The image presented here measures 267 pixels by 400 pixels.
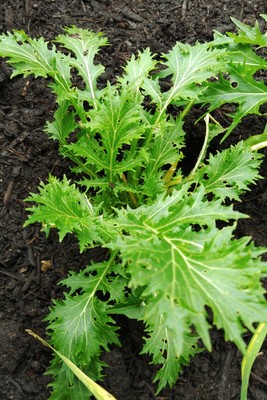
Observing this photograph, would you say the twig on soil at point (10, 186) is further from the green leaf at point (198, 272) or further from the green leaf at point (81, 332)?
the green leaf at point (198, 272)

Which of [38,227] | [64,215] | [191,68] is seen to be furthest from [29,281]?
[191,68]

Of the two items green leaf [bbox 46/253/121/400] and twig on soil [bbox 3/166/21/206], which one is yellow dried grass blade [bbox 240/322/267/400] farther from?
twig on soil [bbox 3/166/21/206]

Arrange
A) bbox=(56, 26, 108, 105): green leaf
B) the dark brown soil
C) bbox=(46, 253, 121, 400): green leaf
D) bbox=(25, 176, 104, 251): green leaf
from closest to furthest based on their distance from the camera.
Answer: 1. bbox=(25, 176, 104, 251): green leaf
2. bbox=(46, 253, 121, 400): green leaf
3. the dark brown soil
4. bbox=(56, 26, 108, 105): green leaf

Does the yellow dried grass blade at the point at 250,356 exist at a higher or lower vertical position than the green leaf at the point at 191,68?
lower

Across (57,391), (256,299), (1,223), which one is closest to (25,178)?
(1,223)

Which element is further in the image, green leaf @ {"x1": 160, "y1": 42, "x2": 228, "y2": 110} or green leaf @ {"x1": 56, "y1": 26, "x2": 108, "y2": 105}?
green leaf @ {"x1": 56, "y1": 26, "x2": 108, "y2": 105}

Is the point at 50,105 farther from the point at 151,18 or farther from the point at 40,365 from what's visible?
the point at 40,365

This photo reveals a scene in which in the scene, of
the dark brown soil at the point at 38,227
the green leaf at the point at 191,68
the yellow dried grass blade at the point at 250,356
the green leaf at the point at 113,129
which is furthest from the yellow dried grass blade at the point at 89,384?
the green leaf at the point at 191,68

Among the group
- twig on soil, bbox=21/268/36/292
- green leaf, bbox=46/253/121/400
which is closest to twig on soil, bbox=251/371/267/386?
green leaf, bbox=46/253/121/400

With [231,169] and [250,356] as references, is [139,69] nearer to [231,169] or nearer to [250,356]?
[231,169]
